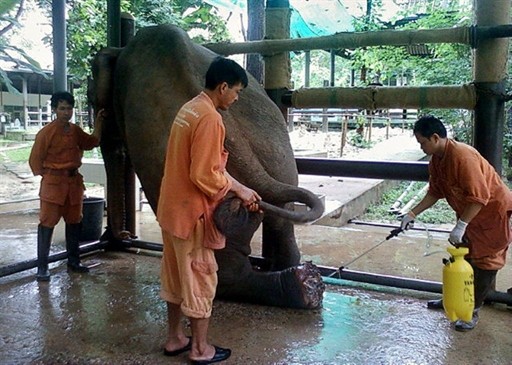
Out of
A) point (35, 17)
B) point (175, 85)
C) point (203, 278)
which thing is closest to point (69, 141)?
point (175, 85)

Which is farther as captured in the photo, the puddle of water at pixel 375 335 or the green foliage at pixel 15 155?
the green foliage at pixel 15 155

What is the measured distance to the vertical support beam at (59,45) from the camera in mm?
5664

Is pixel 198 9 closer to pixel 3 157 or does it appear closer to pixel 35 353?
pixel 3 157

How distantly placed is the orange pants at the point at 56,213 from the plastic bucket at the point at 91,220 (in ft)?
3.46

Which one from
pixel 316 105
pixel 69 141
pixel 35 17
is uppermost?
pixel 35 17

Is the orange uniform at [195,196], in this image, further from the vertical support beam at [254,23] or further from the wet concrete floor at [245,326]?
the vertical support beam at [254,23]

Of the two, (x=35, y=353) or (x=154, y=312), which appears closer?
(x=35, y=353)

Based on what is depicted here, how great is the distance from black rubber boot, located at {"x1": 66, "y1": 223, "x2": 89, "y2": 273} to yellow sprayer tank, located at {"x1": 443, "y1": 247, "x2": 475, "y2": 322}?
2.87m

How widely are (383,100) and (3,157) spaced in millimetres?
13806

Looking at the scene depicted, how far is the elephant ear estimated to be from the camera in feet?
8.21

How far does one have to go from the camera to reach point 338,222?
7133mm

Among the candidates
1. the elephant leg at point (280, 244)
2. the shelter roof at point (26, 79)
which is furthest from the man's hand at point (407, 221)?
the shelter roof at point (26, 79)

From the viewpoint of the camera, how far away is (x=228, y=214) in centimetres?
251

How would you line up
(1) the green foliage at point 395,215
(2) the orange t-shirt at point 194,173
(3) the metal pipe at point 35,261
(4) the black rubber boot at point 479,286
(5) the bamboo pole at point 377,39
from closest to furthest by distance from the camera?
1. (2) the orange t-shirt at point 194,173
2. (4) the black rubber boot at point 479,286
3. (5) the bamboo pole at point 377,39
4. (3) the metal pipe at point 35,261
5. (1) the green foliage at point 395,215
